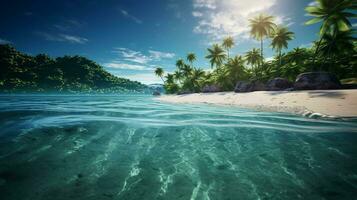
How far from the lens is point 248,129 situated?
27.2 feet

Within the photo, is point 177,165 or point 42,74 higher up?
point 42,74

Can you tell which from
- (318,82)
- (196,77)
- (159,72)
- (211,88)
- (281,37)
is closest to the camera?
(318,82)

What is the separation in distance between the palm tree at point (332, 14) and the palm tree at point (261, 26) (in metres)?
19.6

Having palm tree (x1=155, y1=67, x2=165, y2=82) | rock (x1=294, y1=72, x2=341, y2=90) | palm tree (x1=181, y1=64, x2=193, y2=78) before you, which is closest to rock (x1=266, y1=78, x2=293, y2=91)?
rock (x1=294, y1=72, x2=341, y2=90)

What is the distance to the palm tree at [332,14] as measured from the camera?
87.1 ft

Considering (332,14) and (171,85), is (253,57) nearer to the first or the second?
(332,14)

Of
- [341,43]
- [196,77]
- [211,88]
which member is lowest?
[211,88]

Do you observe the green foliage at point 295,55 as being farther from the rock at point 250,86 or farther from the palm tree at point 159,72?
the palm tree at point 159,72

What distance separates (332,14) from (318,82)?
37.5ft

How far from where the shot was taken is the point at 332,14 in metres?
27.2

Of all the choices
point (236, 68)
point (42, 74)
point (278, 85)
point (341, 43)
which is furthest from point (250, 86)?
point (42, 74)

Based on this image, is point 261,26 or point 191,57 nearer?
point 261,26

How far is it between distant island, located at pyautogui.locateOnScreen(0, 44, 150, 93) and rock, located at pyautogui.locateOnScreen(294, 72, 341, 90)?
5296 inches

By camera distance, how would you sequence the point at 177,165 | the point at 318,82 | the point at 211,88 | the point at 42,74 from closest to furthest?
the point at 177,165 < the point at 318,82 < the point at 211,88 < the point at 42,74
